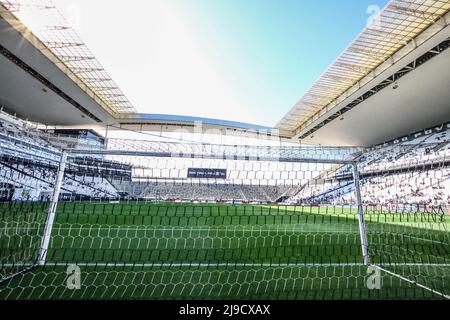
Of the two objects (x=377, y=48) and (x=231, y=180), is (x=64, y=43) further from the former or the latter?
(x=377, y=48)

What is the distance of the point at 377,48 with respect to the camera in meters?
15.6

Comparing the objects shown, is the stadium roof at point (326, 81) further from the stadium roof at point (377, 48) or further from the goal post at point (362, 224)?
the goal post at point (362, 224)

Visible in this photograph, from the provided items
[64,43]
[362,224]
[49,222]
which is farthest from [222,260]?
[64,43]

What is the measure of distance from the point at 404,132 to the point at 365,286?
97.9 ft

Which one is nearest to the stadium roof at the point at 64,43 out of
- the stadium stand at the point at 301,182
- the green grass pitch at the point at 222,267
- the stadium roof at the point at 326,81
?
the stadium roof at the point at 326,81

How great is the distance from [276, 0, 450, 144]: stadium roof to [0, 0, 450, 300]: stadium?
9 centimetres

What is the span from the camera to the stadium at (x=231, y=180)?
3566mm

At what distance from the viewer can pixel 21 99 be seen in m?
22.4

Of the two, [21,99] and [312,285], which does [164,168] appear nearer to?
[312,285]

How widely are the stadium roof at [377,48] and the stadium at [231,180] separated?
9 centimetres

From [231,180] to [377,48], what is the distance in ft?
38.1

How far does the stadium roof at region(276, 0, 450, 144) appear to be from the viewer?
12.5 meters

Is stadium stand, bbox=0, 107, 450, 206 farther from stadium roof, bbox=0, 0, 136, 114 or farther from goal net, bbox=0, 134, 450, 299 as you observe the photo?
goal net, bbox=0, 134, 450, 299
